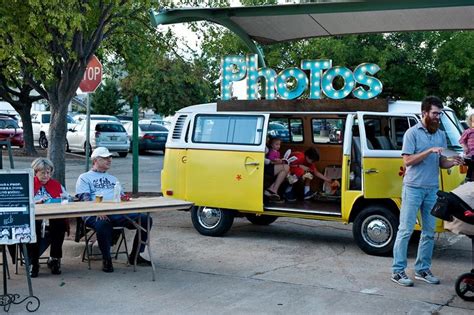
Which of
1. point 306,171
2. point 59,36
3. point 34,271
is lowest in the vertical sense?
point 34,271

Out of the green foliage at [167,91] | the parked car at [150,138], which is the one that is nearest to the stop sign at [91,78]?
the parked car at [150,138]

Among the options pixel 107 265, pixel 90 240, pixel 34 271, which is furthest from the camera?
pixel 90 240

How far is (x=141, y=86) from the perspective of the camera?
4381cm

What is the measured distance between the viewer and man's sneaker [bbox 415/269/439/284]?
7882mm

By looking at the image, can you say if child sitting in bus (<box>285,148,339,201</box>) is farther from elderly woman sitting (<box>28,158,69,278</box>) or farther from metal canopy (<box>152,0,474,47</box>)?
elderly woman sitting (<box>28,158,69,278</box>)

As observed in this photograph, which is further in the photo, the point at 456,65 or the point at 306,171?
the point at 456,65

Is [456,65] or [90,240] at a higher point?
[456,65]

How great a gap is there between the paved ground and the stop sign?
3793 millimetres

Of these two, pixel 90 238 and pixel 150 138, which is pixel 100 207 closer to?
pixel 90 238

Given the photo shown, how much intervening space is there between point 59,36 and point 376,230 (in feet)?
19.2

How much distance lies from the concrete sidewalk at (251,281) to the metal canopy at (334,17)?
3701 millimetres

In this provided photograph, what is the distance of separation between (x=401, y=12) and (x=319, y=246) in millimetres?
4524

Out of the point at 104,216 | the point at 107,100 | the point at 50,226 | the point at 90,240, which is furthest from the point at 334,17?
the point at 107,100

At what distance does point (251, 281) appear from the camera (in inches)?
312
